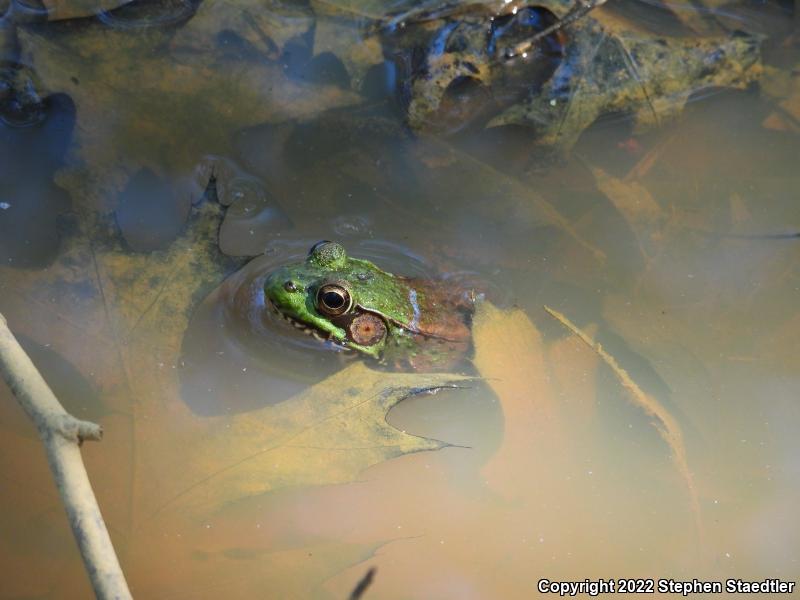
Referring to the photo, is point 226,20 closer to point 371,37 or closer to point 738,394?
point 371,37

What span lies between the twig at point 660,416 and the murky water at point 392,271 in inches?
0.9

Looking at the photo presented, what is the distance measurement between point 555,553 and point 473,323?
117 centimetres

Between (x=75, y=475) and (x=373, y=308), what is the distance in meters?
1.92

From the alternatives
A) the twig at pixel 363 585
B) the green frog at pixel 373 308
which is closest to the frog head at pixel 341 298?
the green frog at pixel 373 308

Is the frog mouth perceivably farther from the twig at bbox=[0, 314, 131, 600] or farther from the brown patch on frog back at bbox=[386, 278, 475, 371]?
the twig at bbox=[0, 314, 131, 600]

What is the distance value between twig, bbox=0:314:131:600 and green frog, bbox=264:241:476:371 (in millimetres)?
1550

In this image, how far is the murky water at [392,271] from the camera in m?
3.11

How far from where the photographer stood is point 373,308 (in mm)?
3768

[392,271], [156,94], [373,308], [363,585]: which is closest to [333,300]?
[373,308]

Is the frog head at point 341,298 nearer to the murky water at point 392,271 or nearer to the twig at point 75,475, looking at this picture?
the murky water at point 392,271

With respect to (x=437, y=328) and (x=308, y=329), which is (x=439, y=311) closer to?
(x=437, y=328)

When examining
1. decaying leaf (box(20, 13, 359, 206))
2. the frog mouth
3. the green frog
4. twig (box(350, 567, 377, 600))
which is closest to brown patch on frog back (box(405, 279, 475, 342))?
the green frog

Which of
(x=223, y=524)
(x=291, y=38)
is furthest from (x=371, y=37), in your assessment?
(x=223, y=524)

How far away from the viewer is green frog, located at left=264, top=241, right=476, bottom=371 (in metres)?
3.63
